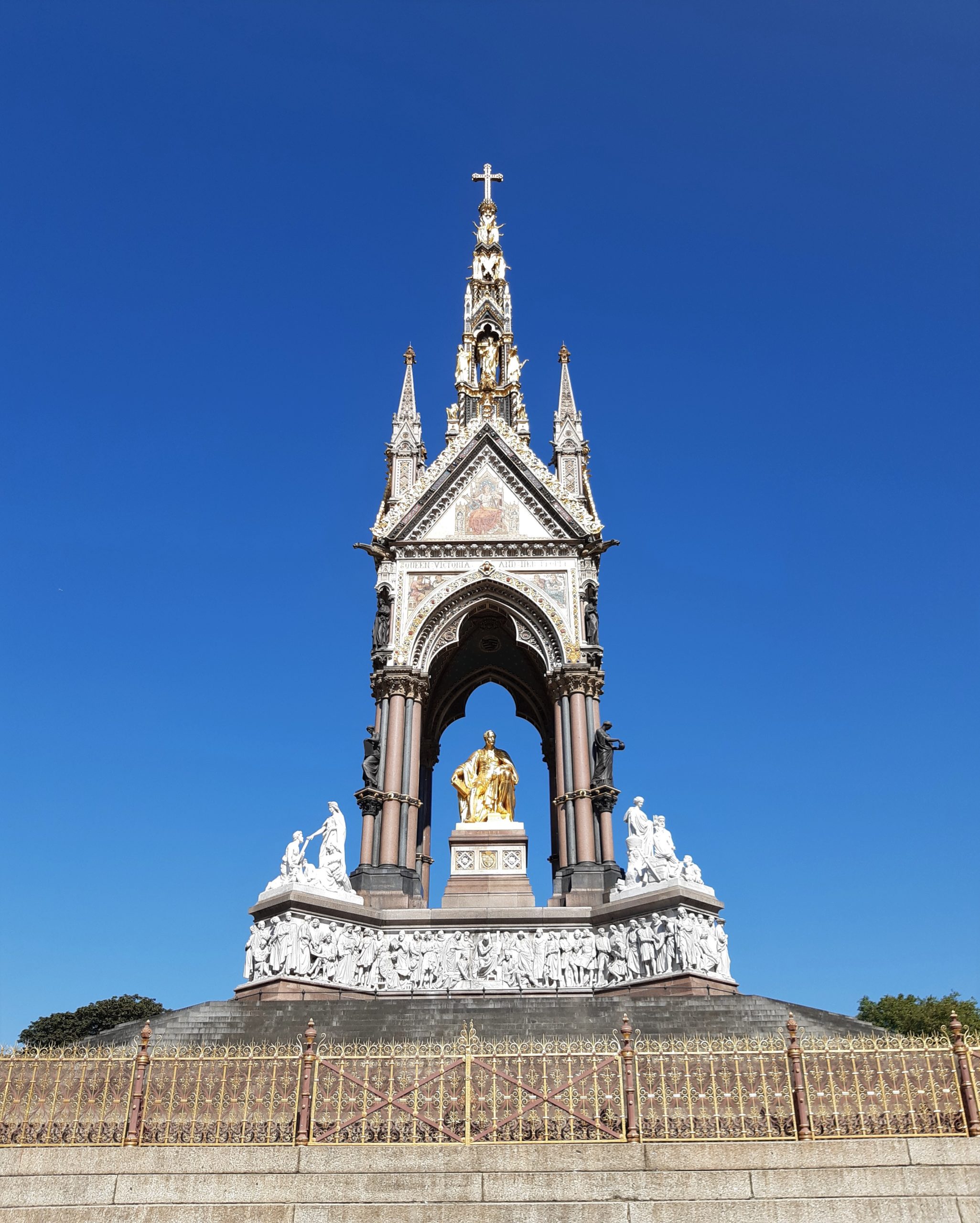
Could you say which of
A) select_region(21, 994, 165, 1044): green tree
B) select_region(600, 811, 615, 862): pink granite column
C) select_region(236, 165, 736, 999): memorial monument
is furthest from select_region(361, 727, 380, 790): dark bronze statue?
select_region(21, 994, 165, 1044): green tree

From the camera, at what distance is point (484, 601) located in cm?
2511

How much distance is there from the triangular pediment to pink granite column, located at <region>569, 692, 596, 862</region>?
4716mm

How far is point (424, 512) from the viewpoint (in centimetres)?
2575

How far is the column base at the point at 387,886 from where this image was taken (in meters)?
21.2

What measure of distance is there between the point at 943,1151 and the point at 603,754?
14028 mm

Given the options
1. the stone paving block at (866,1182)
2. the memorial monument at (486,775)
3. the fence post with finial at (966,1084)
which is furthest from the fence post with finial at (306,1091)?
the memorial monument at (486,775)

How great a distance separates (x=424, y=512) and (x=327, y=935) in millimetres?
11188

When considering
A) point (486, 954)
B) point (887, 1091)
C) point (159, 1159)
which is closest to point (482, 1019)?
point (486, 954)

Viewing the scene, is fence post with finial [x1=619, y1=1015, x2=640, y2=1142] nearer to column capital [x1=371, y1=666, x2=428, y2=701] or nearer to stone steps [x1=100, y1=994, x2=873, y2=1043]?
stone steps [x1=100, y1=994, x2=873, y2=1043]

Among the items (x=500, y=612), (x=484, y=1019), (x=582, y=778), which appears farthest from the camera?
(x=500, y=612)

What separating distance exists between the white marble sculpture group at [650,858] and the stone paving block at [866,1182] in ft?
34.0

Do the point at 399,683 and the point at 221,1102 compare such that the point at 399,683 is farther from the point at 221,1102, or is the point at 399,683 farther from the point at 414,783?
the point at 221,1102

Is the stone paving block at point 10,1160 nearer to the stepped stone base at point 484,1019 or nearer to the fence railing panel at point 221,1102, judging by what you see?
the fence railing panel at point 221,1102

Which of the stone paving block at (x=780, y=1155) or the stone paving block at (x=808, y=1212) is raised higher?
Result: the stone paving block at (x=780, y=1155)
